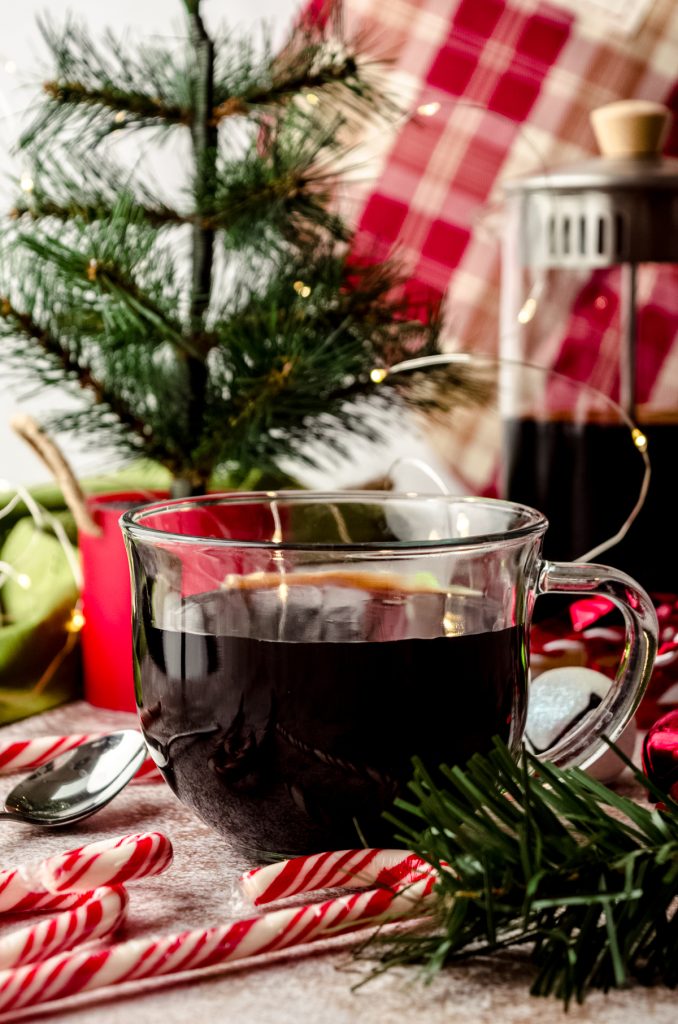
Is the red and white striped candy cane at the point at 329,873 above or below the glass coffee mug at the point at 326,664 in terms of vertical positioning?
below

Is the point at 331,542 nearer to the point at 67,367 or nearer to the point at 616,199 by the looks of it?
the point at 67,367

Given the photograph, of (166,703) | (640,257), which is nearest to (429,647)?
(166,703)

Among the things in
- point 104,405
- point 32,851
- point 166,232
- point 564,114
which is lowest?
point 32,851

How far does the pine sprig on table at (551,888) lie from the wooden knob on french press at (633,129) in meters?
0.57

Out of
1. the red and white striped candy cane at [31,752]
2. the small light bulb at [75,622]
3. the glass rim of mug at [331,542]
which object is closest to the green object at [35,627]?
the small light bulb at [75,622]

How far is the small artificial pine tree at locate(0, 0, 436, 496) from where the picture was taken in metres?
0.71

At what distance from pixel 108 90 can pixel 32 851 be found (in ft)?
1.43

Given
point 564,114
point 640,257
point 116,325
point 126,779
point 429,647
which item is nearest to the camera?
point 429,647

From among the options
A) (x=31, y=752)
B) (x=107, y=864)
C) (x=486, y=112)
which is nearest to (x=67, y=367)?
(x=31, y=752)

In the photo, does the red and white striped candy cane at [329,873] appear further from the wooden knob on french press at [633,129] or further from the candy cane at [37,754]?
the wooden knob on french press at [633,129]

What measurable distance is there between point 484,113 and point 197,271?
57cm

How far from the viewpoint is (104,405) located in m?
0.75

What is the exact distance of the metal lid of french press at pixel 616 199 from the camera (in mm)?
830

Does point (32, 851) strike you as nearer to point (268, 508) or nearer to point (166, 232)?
point (268, 508)
